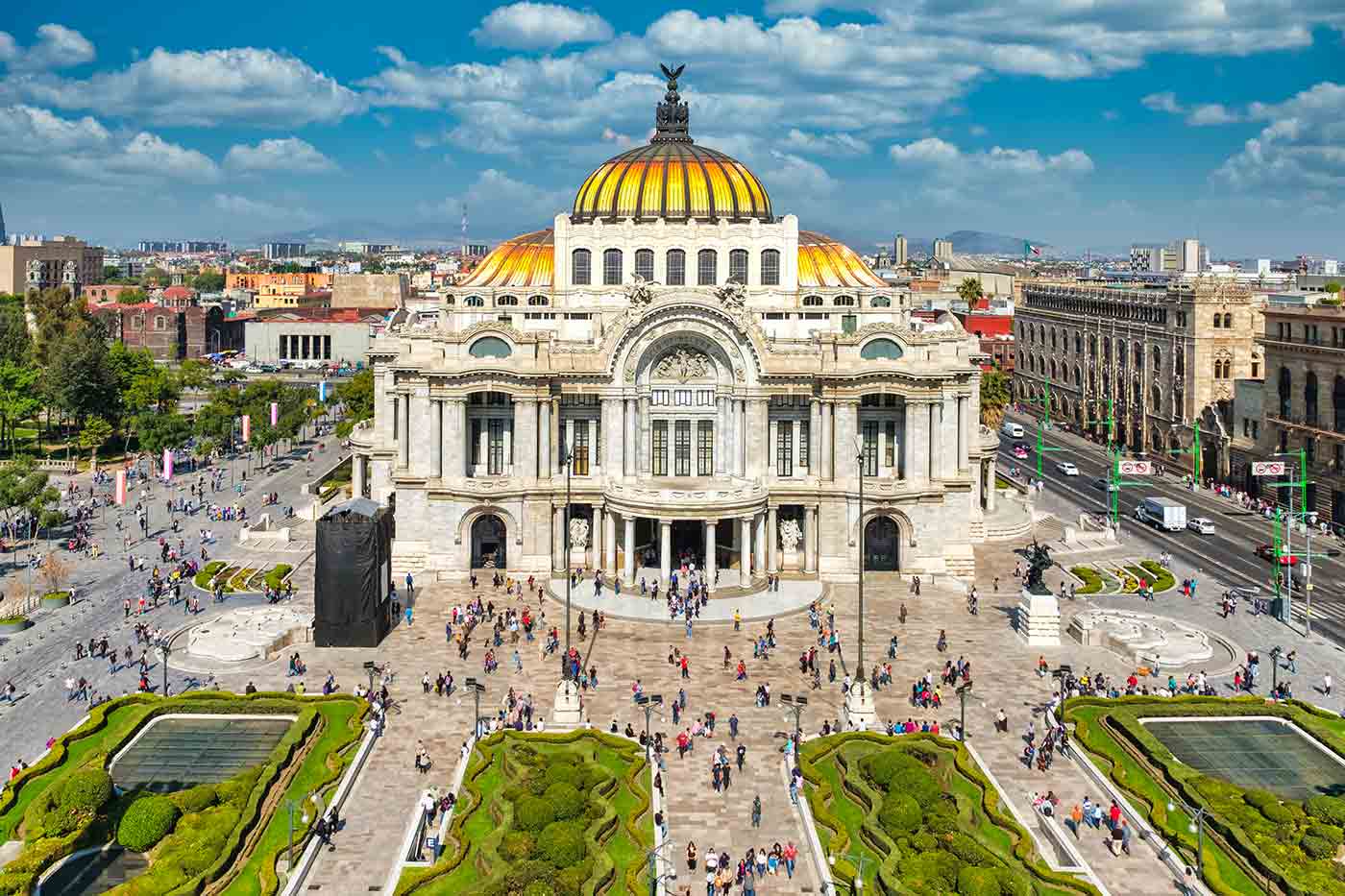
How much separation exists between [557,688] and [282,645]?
1713 cm

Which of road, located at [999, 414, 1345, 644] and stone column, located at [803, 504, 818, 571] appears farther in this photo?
stone column, located at [803, 504, 818, 571]

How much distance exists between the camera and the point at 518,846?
40.8 meters

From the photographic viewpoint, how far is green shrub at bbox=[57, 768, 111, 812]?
4228 cm

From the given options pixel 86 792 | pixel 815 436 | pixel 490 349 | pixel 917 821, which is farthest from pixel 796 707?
pixel 490 349

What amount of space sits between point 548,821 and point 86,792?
51.1 ft

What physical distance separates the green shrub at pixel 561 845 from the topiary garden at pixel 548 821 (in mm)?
31

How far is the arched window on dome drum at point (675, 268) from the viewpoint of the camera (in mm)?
88562

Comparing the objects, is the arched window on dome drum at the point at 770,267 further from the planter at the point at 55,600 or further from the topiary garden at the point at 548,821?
the planter at the point at 55,600

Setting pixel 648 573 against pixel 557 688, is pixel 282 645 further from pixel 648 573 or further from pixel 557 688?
pixel 648 573

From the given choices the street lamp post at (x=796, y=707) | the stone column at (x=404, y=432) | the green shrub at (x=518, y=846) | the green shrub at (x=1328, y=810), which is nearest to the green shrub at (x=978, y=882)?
the street lamp post at (x=796, y=707)

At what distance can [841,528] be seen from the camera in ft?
262

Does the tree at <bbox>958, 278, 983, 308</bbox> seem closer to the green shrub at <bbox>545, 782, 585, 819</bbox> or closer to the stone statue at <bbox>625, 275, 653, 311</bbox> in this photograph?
the stone statue at <bbox>625, 275, 653, 311</bbox>

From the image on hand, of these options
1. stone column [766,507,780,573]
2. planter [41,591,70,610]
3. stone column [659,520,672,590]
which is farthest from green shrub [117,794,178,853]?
stone column [766,507,780,573]

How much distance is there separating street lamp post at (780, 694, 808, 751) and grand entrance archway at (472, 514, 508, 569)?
28982mm
